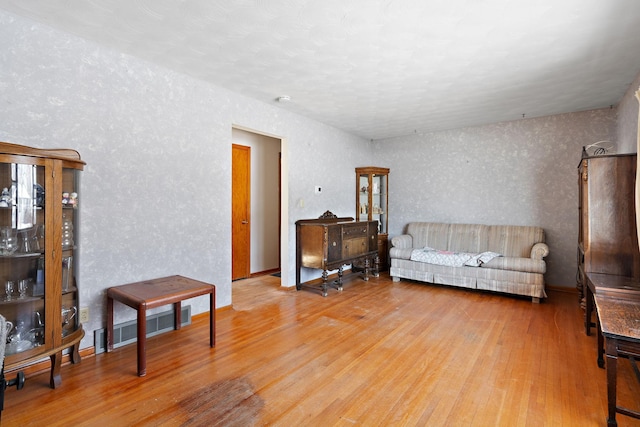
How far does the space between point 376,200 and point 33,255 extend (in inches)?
194

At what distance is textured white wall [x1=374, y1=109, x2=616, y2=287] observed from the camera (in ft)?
15.2

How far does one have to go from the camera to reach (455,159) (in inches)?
217

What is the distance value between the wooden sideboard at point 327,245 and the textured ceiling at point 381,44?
1.68m

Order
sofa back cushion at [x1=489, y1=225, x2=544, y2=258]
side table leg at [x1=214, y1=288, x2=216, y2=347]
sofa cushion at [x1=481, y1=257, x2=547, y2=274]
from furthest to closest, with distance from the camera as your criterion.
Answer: sofa back cushion at [x1=489, y1=225, x2=544, y2=258]
sofa cushion at [x1=481, y1=257, x2=547, y2=274]
side table leg at [x1=214, y1=288, x2=216, y2=347]

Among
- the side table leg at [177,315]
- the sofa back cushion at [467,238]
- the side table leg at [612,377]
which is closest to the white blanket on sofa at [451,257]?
the sofa back cushion at [467,238]

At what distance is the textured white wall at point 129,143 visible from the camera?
7.68ft

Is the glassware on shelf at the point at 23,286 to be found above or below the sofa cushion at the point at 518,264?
above

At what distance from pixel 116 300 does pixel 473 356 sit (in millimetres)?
2889

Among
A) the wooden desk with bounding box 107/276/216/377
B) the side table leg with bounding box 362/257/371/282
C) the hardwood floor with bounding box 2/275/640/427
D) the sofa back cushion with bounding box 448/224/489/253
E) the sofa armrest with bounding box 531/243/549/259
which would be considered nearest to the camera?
the hardwood floor with bounding box 2/275/640/427

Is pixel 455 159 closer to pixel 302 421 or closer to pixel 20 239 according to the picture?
pixel 302 421

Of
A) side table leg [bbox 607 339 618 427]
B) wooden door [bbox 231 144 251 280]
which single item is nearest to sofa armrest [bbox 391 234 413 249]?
wooden door [bbox 231 144 251 280]

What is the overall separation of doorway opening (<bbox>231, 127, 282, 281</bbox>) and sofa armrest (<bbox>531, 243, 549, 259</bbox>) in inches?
144

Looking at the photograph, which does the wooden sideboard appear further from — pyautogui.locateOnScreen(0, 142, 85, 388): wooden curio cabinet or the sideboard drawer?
pyautogui.locateOnScreen(0, 142, 85, 388): wooden curio cabinet

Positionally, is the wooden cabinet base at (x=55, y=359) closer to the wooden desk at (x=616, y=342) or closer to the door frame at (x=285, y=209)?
the door frame at (x=285, y=209)
